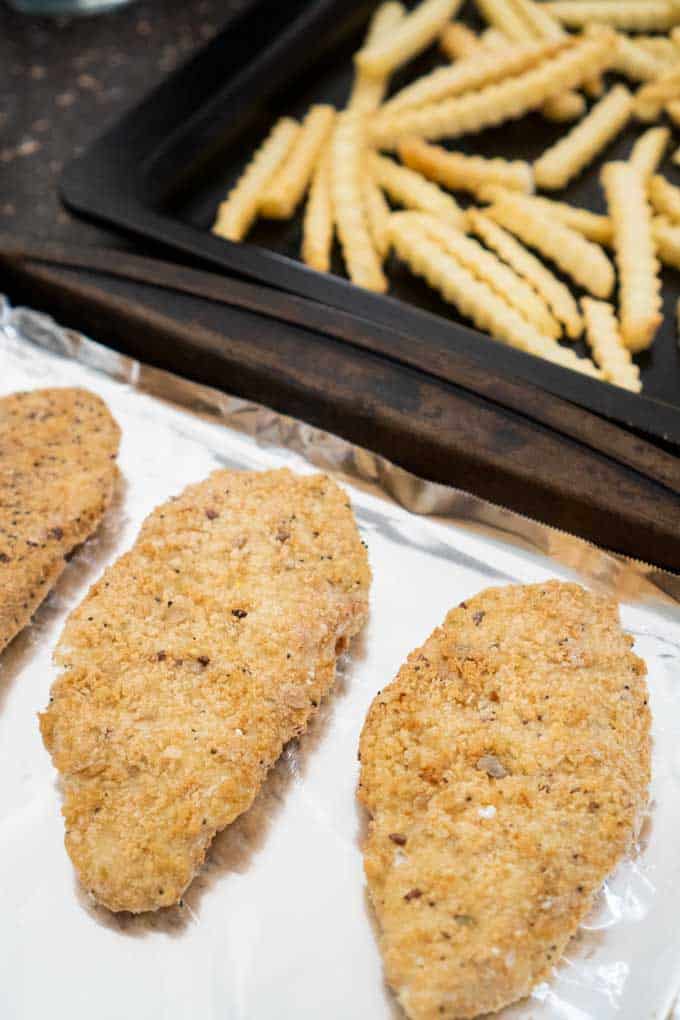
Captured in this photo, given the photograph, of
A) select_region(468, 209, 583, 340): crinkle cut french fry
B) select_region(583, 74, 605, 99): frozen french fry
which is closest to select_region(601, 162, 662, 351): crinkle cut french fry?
select_region(468, 209, 583, 340): crinkle cut french fry

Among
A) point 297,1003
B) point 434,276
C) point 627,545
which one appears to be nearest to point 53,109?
point 434,276

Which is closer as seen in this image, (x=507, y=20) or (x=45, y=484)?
→ (x=45, y=484)

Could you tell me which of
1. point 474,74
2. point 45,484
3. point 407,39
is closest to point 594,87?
point 474,74

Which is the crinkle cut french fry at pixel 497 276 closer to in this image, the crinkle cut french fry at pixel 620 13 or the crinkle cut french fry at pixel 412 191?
the crinkle cut french fry at pixel 412 191

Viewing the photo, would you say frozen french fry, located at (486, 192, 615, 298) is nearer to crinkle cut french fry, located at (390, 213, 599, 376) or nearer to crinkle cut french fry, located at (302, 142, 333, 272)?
crinkle cut french fry, located at (390, 213, 599, 376)

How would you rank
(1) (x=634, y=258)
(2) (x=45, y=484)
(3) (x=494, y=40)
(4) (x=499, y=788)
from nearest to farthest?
(4) (x=499, y=788), (2) (x=45, y=484), (1) (x=634, y=258), (3) (x=494, y=40)

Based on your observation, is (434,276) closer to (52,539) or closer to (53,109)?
(52,539)

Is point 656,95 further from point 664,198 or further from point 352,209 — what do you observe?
point 352,209
